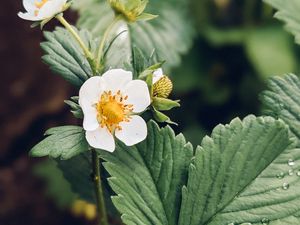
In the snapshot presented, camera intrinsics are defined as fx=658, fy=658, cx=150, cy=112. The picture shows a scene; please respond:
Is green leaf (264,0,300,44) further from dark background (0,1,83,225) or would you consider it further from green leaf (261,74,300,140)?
dark background (0,1,83,225)

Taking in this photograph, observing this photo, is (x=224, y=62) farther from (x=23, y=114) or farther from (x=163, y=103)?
(x=163, y=103)

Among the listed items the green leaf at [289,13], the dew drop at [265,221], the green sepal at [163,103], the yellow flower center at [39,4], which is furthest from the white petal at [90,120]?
the green leaf at [289,13]

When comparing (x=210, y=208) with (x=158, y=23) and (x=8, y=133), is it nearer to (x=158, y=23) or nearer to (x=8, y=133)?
(x=158, y=23)

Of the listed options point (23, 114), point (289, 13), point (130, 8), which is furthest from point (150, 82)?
point (23, 114)

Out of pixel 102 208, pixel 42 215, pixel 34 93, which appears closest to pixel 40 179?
pixel 42 215

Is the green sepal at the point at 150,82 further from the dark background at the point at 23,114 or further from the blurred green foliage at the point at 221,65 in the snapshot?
the dark background at the point at 23,114

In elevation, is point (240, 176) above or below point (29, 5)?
below

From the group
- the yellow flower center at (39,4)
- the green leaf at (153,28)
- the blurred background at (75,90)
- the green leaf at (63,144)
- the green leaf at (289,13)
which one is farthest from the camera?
the blurred background at (75,90)
